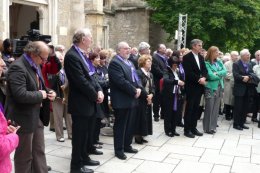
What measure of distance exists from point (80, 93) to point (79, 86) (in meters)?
0.15

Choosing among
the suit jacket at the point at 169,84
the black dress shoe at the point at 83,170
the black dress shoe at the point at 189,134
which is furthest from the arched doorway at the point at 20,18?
the black dress shoe at the point at 83,170

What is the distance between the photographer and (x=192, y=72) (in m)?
7.87

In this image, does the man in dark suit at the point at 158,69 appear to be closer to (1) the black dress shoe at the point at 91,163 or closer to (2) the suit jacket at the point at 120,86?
(2) the suit jacket at the point at 120,86

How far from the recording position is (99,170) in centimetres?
564

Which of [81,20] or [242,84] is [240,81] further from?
[81,20]

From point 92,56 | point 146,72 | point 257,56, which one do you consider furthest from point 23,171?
point 257,56

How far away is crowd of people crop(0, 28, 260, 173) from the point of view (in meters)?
4.24

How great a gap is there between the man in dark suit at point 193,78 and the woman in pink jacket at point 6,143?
519 cm

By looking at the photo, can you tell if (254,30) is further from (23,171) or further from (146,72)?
(23,171)

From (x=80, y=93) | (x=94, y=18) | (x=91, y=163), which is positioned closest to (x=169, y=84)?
(x=91, y=163)

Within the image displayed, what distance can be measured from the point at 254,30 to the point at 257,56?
14471mm

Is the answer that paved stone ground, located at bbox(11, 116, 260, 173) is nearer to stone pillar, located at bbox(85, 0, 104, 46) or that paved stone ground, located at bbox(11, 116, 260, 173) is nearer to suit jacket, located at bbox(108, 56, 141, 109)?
suit jacket, located at bbox(108, 56, 141, 109)

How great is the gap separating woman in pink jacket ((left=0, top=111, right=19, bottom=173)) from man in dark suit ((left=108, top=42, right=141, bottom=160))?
2.91 metres

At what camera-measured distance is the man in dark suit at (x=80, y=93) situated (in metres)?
5.04
